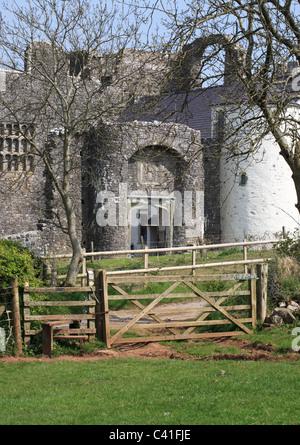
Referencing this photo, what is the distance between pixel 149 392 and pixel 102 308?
404 cm

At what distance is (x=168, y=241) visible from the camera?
31.7m

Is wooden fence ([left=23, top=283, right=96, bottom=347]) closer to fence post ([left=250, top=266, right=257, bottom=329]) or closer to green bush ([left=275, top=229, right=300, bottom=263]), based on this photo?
fence post ([left=250, top=266, right=257, bottom=329])

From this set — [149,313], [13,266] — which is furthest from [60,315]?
[149,313]

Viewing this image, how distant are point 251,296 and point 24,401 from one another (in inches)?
256

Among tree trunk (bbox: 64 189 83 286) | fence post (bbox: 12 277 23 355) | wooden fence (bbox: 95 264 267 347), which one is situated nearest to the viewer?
fence post (bbox: 12 277 23 355)

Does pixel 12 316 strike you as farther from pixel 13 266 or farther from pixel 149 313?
pixel 149 313

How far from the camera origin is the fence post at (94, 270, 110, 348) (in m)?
12.2

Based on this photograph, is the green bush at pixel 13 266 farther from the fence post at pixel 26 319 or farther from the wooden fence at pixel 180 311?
the wooden fence at pixel 180 311

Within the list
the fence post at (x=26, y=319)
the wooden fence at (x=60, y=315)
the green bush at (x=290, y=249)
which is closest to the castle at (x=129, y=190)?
the green bush at (x=290, y=249)

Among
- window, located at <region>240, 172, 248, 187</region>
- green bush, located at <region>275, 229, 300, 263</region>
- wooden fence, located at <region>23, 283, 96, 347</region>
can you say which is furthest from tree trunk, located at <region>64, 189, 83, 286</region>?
window, located at <region>240, 172, 248, 187</region>

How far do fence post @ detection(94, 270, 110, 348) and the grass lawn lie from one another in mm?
1104

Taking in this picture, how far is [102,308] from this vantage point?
12336 millimetres

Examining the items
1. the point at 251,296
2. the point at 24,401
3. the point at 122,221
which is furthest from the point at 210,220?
the point at 24,401
